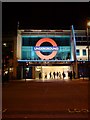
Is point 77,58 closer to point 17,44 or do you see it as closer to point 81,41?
point 81,41

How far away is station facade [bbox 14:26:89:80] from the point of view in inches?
2869

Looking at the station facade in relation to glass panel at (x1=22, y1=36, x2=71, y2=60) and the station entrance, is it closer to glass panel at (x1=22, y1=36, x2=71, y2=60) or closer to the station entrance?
glass panel at (x1=22, y1=36, x2=71, y2=60)

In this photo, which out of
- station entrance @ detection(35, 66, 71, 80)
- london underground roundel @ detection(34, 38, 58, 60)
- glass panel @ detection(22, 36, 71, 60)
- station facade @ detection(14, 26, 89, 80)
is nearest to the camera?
station facade @ detection(14, 26, 89, 80)

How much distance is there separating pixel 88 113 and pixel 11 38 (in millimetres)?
56749

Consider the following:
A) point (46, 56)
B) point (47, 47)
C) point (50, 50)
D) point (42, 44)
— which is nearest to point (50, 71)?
point (46, 56)

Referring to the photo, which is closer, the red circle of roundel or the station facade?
the station facade

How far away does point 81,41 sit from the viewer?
2906 inches

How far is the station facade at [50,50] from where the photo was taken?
72.9m

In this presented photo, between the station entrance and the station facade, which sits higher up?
the station facade

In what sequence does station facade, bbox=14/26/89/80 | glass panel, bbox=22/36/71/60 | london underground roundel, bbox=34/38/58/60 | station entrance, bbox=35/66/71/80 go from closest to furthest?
1. station facade, bbox=14/26/89/80
2. london underground roundel, bbox=34/38/58/60
3. glass panel, bbox=22/36/71/60
4. station entrance, bbox=35/66/71/80

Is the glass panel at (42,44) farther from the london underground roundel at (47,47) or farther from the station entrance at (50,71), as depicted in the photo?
the station entrance at (50,71)

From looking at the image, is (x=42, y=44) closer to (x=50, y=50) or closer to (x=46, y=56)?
(x=50, y=50)

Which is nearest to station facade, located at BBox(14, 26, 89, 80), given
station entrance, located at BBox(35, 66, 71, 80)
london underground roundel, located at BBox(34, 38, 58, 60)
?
london underground roundel, located at BBox(34, 38, 58, 60)

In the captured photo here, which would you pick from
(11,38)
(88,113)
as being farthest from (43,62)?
(88,113)
